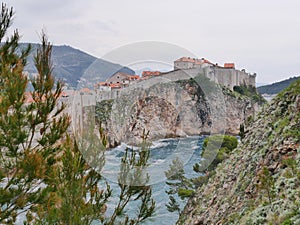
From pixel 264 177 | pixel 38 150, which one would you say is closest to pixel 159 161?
pixel 264 177

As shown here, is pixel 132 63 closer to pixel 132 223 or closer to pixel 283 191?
pixel 132 223

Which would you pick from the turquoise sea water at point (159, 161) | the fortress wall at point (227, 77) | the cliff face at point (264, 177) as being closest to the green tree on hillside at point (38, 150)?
the turquoise sea water at point (159, 161)

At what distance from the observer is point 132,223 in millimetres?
3727

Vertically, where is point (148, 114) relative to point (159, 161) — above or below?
above

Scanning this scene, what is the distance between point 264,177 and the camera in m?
3.78

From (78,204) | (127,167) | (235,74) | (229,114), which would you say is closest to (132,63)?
(127,167)

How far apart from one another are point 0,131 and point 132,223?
177cm

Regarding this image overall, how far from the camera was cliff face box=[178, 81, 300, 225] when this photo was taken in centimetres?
356

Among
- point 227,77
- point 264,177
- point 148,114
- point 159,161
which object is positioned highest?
point 227,77

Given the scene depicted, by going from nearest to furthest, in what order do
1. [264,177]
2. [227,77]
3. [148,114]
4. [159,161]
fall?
[264,177], [159,161], [148,114], [227,77]

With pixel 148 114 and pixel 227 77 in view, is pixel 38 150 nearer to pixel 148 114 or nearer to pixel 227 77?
pixel 148 114

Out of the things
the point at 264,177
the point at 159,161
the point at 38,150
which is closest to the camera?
the point at 38,150

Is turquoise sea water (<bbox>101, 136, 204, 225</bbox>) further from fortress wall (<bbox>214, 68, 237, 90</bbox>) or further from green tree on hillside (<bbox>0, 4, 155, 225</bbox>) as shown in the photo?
fortress wall (<bbox>214, 68, 237, 90</bbox>)

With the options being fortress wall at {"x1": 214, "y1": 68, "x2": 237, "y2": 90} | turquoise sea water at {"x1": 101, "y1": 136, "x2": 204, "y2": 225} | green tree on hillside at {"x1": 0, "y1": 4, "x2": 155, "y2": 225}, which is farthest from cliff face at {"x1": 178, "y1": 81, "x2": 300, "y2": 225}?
fortress wall at {"x1": 214, "y1": 68, "x2": 237, "y2": 90}
